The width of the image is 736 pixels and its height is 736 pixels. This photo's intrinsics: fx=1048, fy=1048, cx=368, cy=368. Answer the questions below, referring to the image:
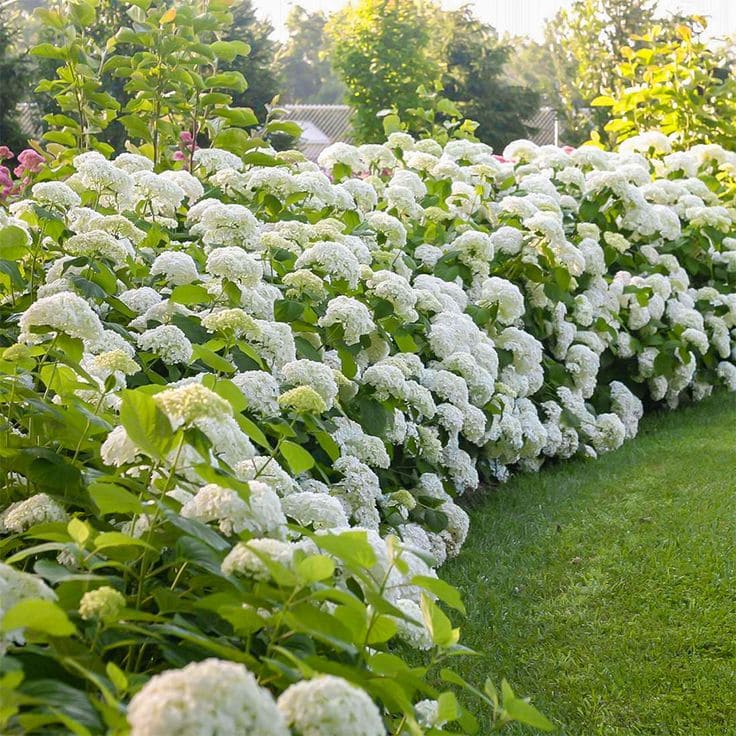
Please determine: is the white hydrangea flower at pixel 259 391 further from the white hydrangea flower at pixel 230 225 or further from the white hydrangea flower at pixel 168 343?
the white hydrangea flower at pixel 230 225

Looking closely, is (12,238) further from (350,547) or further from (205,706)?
(205,706)

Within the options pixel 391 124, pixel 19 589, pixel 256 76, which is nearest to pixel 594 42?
pixel 256 76

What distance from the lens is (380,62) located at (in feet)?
59.0

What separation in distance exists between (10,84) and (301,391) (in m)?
12.1

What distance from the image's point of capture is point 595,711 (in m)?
2.60

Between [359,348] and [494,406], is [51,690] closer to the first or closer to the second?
[359,348]

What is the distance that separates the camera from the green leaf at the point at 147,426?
1.55 meters

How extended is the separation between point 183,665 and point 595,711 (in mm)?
1540

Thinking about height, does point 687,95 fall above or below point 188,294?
above

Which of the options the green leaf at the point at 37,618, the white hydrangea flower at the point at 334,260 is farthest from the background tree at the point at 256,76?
the green leaf at the point at 37,618

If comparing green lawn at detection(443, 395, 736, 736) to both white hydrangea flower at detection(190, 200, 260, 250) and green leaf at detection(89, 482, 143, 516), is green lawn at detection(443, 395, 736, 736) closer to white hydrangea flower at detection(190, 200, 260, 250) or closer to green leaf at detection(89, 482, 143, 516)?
white hydrangea flower at detection(190, 200, 260, 250)

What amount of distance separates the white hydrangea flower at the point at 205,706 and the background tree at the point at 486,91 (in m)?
20.3

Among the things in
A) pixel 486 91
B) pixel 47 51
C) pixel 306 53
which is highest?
pixel 306 53

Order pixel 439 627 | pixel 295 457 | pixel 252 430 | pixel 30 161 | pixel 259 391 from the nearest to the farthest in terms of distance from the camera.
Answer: pixel 439 627, pixel 252 430, pixel 295 457, pixel 259 391, pixel 30 161
